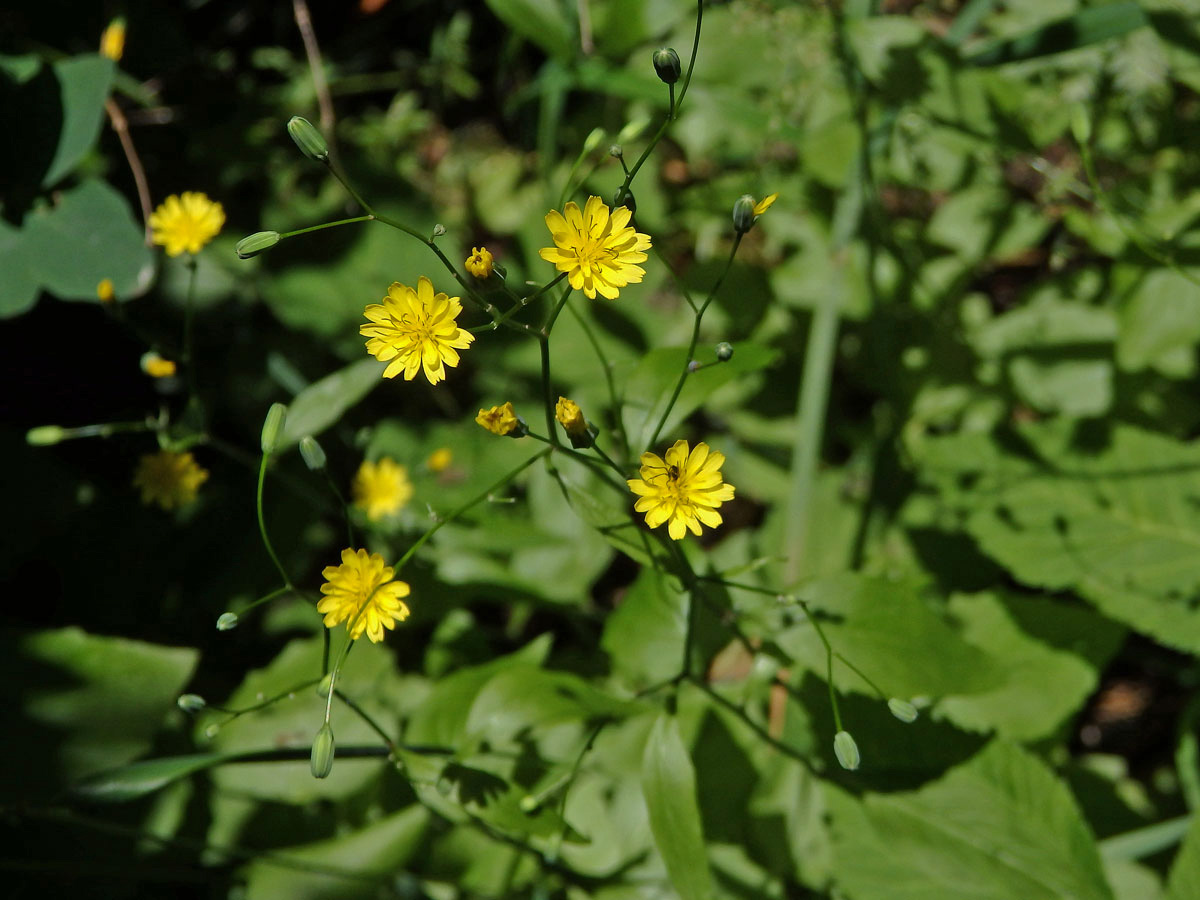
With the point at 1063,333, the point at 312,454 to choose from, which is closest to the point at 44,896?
the point at 312,454

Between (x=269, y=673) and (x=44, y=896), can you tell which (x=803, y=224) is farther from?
(x=44, y=896)

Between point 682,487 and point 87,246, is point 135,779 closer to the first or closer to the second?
point 682,487

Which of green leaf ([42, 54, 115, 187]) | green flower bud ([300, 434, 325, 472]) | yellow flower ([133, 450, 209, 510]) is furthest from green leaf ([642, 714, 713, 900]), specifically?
green leaf ([42, 54, 115, 187])

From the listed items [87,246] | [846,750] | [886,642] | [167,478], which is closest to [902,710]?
[846,750]

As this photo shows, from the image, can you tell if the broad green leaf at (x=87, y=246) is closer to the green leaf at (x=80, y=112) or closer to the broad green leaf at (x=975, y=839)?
the green leaf at (x=80, y=112)

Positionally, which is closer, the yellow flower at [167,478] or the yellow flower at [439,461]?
the yellow flower at [167,478]

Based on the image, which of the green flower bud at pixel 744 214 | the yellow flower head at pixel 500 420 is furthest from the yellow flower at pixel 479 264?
the green flower bud at pixel 744 214

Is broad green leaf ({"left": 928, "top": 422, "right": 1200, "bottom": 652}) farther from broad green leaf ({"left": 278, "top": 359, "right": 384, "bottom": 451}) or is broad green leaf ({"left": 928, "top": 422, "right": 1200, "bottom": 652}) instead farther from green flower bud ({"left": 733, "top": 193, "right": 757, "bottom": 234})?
broad green leaf ({"left": 278, "top": 359, "right": 384, "bottom": 451})
